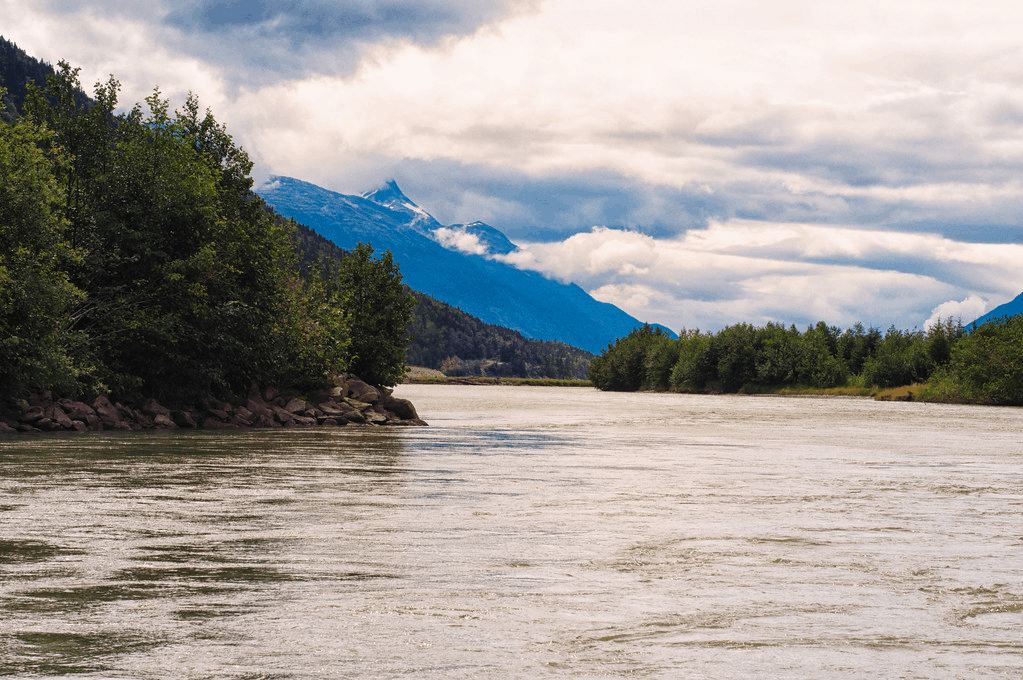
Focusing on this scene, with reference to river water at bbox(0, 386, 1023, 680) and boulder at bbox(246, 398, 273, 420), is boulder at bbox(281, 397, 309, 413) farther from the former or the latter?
river water at bbox(0, 386, 1023, 680)

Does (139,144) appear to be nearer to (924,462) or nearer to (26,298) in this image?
(26,298)

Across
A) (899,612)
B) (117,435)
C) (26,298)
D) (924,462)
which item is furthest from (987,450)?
(26,298)

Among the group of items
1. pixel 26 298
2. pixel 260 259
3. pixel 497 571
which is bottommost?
pixel 497 571

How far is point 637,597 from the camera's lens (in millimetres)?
13086

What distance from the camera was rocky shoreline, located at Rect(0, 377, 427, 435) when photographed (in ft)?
147

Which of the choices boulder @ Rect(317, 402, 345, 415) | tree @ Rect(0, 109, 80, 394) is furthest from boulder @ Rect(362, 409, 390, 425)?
tree @ Rect(0, 109, 80, 394)

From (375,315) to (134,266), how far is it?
2810cm

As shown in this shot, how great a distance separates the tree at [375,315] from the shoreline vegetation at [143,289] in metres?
9.53

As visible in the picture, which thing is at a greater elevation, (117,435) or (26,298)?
(26,298)

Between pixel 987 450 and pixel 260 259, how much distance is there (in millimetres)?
43296

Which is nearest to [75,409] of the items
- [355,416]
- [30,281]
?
[30,281]

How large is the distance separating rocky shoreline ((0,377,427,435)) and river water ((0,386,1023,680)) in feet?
45.6

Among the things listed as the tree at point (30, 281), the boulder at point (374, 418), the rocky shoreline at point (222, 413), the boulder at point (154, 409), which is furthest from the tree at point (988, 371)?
the tree at point (30, 281)

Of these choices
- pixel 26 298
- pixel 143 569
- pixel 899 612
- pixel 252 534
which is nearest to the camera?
pixel 899 612
